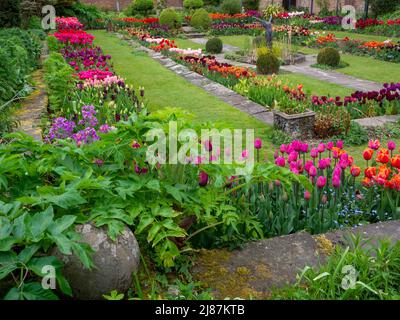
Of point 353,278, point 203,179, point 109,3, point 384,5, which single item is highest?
point 109,3

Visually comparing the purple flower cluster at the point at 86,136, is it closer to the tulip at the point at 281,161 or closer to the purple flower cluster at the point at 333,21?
the tulip at the point at 281,161

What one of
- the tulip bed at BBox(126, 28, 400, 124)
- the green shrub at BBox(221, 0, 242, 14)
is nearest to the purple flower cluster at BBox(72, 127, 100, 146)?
the tulip bed at BBox(126, 28, 400, 124)

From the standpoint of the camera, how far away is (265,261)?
9.91ft

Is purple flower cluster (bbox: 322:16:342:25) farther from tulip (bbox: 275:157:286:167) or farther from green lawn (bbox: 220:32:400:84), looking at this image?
tulip (bbox: 275:157:286:167)

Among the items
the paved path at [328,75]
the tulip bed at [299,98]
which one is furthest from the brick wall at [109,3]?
the tulip bed at [299,98]

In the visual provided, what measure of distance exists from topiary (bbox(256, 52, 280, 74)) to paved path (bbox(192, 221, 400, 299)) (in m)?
9.66

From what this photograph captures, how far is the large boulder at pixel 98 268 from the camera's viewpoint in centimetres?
240

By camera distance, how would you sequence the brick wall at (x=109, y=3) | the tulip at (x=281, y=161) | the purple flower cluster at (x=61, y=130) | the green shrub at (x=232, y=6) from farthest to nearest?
the brick wall at (x=109, y=3), the green shrub at (x=232, y=6), the purple flower cluster at (x=61, y=130), the tulip at (x=281, y=161)

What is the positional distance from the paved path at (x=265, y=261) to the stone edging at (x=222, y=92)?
182 inches

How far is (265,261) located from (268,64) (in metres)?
10.2

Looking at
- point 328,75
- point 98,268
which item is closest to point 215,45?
point 328,75

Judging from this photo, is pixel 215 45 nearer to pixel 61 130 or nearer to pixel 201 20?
pixel 201 20

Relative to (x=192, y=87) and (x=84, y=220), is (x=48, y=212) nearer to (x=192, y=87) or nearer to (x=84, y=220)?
(x=84, y=220)

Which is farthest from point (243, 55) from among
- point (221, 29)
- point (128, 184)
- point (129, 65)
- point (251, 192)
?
point (128, 184)
